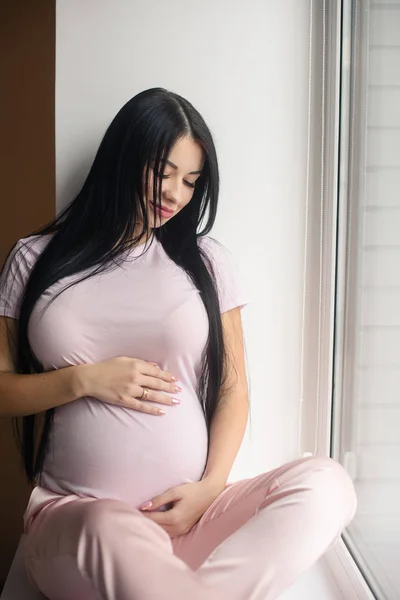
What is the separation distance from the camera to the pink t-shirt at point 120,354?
1368 mm

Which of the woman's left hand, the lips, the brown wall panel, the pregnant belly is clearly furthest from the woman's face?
the brown wall panel

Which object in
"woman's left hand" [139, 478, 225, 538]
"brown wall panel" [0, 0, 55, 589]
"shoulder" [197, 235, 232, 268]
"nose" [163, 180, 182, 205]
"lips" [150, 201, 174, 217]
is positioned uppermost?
"brown wall panel" [0, 0, 55, 589]

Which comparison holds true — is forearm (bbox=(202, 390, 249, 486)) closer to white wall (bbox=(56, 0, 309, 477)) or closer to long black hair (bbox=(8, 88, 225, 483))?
long black hair (bbox=(8, 88, 225, 483))

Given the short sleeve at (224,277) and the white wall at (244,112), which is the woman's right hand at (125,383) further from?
the white wall at (244,112)

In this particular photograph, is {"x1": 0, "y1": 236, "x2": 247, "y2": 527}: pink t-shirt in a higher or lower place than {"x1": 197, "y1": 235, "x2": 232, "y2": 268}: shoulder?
lower

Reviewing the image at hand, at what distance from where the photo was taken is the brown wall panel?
210 centimetres

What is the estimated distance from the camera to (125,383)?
1.36m

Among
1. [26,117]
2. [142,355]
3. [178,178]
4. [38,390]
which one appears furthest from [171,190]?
[26,117]

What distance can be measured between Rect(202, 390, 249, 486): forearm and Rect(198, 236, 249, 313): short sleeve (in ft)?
0.63

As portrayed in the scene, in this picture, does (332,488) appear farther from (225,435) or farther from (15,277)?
(15,277)

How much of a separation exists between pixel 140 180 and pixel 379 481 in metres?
0.82

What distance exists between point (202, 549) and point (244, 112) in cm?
98

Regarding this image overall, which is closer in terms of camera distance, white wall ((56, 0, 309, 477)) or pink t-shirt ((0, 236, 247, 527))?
pink t-shirt ((0, 236, 247, 527))

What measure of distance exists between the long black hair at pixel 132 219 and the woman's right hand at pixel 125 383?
15 cm
